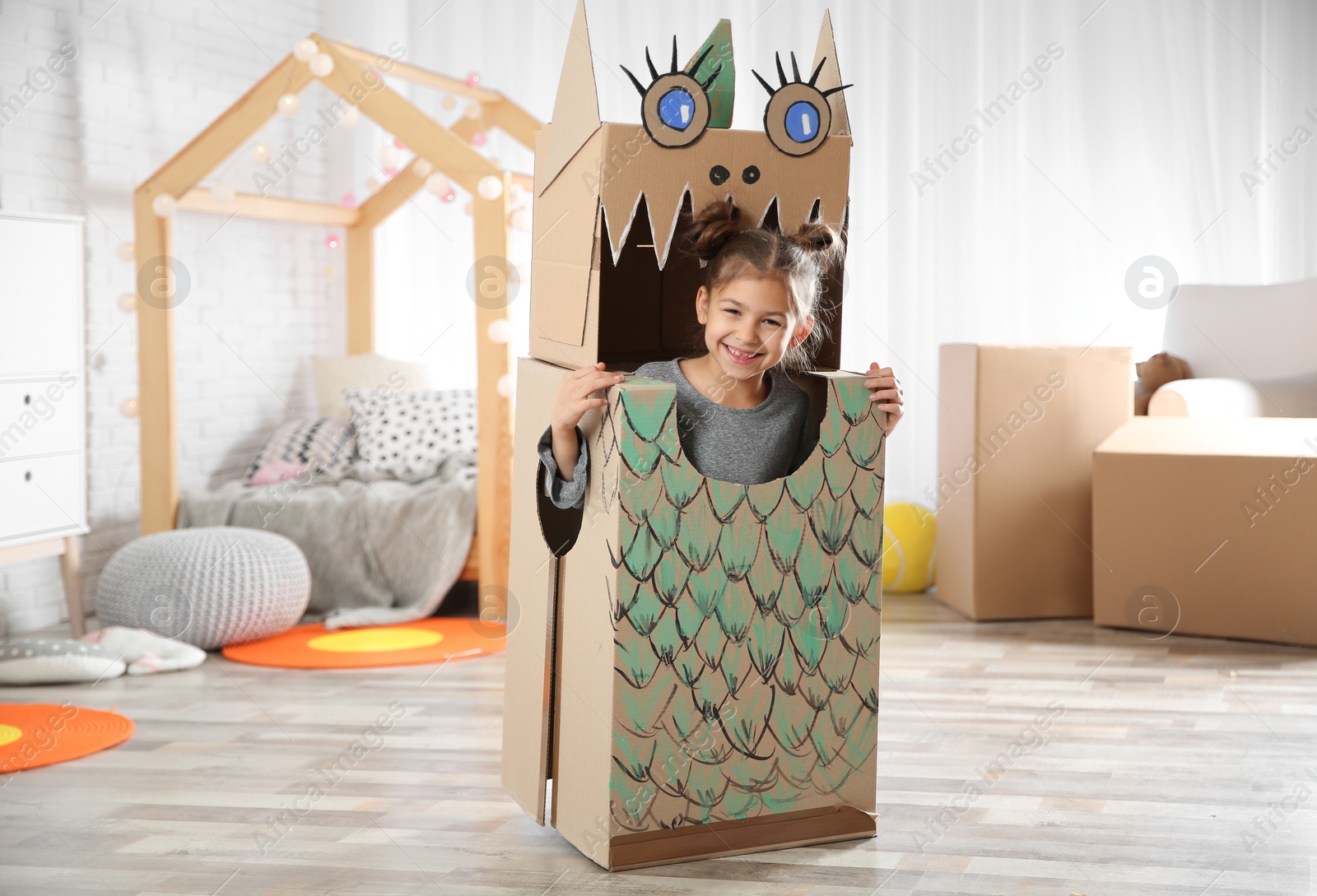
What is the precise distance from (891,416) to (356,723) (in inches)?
52.1

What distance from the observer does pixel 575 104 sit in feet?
5.99

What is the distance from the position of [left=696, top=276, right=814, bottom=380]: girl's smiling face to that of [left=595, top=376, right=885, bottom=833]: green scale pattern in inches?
4.6

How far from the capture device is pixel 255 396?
445 cm

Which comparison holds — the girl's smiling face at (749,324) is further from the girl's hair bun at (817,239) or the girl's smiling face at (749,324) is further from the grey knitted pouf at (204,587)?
the grey knitted pouf at (204,587)

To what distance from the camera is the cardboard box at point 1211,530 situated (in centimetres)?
315

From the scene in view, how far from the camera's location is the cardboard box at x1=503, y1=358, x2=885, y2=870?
176 centimetres

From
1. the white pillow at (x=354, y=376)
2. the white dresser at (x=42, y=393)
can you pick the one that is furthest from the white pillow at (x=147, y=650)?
the white pillow at (x=354, y=376)

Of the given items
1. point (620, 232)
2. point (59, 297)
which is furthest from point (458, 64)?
point (620, 232)

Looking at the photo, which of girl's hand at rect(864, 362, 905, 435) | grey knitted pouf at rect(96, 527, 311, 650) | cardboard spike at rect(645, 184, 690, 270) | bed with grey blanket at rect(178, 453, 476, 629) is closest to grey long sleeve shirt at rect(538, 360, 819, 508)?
girl's hand at rect(864, 362, 905, 435)

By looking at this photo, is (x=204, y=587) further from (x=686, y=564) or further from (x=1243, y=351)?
(x=1243, y=351)

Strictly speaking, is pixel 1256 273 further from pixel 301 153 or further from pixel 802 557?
pixel 301 153

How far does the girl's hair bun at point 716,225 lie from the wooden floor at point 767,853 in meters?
0.88

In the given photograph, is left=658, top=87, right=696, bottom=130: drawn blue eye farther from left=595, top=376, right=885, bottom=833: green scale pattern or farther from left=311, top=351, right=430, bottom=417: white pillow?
left=311, top=351, right=430, bottom=417: white pillow

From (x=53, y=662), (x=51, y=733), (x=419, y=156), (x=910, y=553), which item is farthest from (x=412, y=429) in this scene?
(x=51, y=733)
